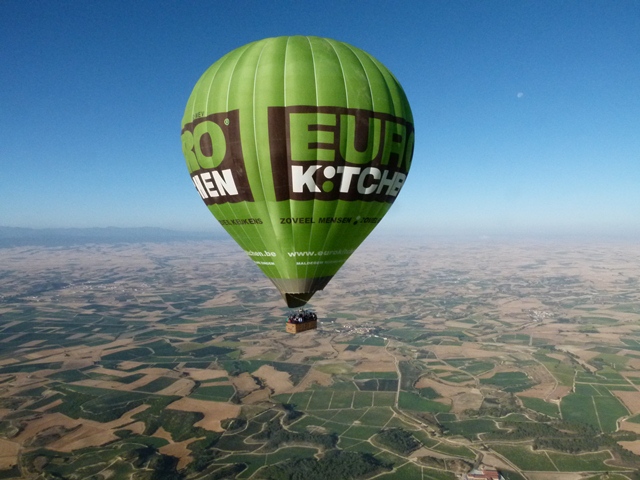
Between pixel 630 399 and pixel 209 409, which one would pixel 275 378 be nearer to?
pixel 209 409

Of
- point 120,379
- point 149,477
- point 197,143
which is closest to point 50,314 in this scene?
point 120,379

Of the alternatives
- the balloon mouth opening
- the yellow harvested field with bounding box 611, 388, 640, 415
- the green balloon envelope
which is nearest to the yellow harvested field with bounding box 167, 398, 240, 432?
the balloon mouth opening

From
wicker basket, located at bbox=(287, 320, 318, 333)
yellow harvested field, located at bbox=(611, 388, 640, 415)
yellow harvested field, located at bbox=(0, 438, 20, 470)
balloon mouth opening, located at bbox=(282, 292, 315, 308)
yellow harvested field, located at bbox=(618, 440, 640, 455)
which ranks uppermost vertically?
balloon mouth opening, located at bbox=(282, 292, 315, 308)

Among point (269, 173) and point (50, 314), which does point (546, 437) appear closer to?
point (269, 173)

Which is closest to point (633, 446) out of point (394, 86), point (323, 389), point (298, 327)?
point (323, 389)

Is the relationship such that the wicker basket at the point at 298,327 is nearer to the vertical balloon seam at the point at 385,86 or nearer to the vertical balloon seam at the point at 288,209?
the vertical balloon seam at the point at 288,209

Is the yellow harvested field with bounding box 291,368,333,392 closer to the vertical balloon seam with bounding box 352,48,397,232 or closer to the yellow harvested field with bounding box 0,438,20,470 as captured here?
the yellow harvested field with bounding box 0,438,20,470
